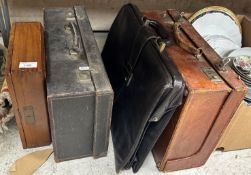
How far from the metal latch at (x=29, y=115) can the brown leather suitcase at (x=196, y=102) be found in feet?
1.83

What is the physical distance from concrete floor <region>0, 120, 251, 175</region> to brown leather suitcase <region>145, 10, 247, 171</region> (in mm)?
55

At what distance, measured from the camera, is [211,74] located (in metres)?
1.00

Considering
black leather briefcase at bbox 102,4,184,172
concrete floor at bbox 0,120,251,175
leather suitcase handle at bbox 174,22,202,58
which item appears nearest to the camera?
black leather briefcase at bbox 102,4,184,172

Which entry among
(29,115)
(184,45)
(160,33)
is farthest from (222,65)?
(29,115)

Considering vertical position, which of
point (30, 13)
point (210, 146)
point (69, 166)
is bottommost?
point (69, 166)

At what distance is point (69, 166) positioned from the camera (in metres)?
1.20

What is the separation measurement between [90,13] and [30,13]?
35cm

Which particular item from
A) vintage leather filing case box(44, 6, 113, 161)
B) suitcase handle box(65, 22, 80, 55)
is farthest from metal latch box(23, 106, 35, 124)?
suitcase handle box(65, 22, 80, 55)

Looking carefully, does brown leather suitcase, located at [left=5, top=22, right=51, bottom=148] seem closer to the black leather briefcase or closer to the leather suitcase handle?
the black leather briefcase

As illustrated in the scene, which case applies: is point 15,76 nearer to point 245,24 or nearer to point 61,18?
point 61,18

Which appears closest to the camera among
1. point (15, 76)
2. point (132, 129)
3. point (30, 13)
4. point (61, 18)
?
point (15, 76)

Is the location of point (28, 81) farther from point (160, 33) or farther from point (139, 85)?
point (160, 33)

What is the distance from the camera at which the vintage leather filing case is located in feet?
3.21

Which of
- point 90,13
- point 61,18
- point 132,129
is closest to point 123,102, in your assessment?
point 132,129
